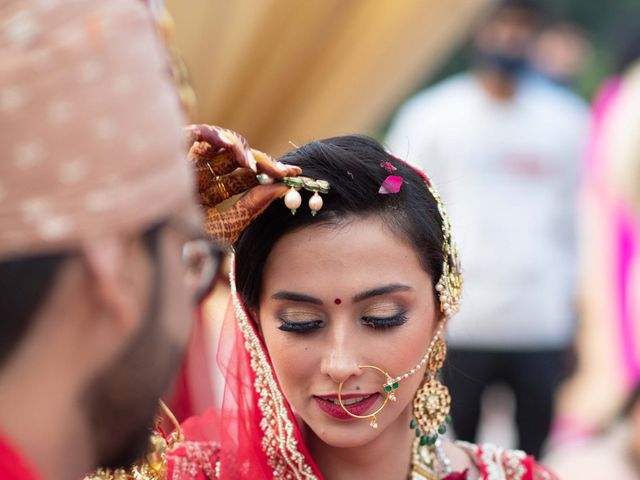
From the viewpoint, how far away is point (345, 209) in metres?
2.41

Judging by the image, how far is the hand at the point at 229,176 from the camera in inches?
84.3

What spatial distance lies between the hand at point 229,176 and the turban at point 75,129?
707 mm

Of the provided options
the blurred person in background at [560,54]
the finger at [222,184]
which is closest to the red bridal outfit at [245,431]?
the finger at [222,184]

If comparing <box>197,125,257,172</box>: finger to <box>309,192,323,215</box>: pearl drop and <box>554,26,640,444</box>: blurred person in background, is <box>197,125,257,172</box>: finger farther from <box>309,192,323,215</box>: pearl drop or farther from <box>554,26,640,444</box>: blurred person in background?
<box>554,26,640,444</box>: blurred person in background

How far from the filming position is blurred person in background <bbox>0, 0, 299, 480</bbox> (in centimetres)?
132

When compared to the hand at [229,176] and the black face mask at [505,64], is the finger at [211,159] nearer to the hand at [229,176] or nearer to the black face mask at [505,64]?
the hand at [229,176]

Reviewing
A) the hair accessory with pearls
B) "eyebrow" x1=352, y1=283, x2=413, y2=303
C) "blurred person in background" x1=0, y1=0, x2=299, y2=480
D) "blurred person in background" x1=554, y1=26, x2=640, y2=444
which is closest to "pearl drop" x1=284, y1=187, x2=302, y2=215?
the hair accessory with pearls

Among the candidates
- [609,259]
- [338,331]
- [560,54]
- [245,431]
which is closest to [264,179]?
[338,331]

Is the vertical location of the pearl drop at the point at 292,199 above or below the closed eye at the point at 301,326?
above

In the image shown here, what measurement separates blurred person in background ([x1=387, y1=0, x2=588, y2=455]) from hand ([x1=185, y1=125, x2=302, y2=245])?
2.65 m

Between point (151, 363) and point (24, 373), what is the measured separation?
0.16 m

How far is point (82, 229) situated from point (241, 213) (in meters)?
0.95

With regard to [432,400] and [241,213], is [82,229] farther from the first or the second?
[432,400]

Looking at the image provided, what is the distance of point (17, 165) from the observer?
1.31m
